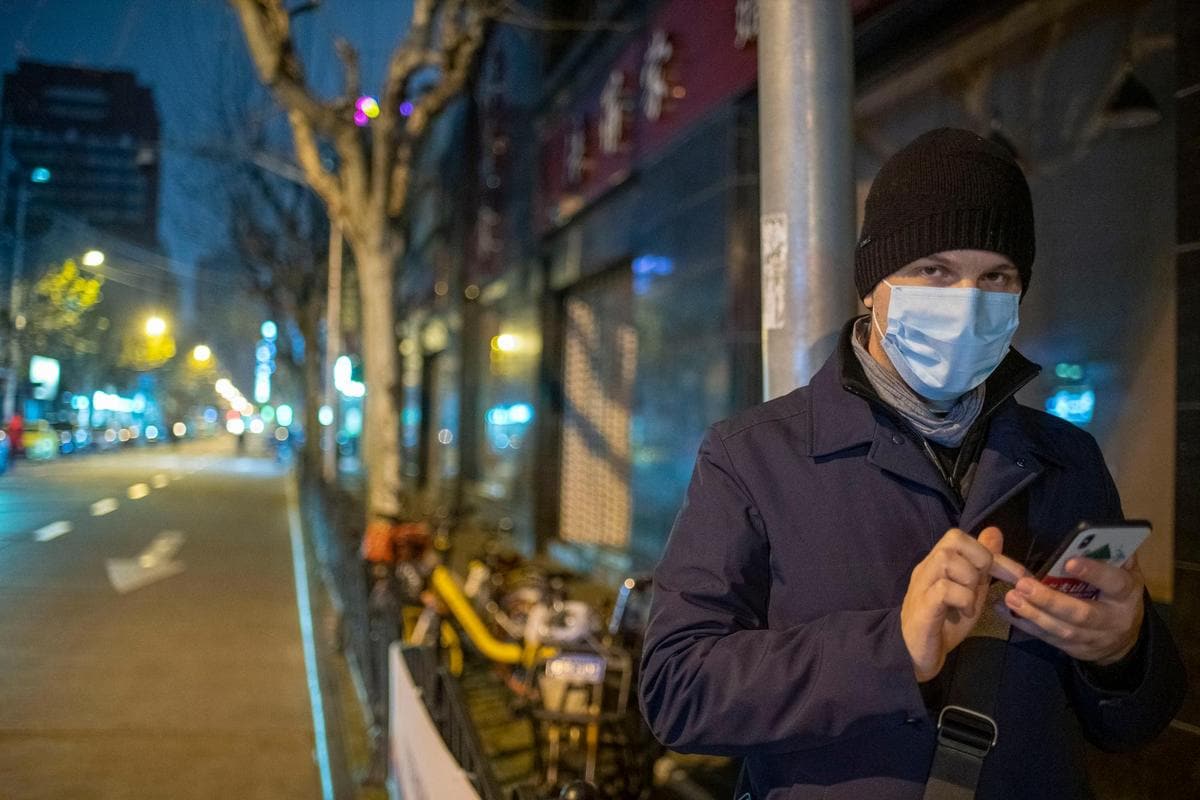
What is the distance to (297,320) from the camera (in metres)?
27.4

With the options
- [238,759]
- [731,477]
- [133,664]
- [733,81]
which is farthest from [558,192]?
[731,477]

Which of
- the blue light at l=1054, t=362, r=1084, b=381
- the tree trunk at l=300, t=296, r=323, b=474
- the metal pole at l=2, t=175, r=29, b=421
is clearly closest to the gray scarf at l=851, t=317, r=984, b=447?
the metal pole at l=2, t=175, r=29, b=421

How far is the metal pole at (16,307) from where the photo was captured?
→ 3092 millimetres

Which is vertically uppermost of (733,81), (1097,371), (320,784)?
(733,81)

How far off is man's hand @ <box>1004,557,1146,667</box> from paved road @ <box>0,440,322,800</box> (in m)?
3.11

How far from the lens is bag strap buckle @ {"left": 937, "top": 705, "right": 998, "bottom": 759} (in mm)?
1410

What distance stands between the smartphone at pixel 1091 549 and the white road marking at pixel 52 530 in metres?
3.40

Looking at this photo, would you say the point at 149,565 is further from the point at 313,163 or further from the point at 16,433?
the point at 16,433

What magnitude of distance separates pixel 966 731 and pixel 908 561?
0.86ft

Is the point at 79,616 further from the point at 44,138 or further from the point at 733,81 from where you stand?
the point at 733,81

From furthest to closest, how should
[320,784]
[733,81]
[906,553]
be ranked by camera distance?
[733,81] → [320,784] → [906,553]

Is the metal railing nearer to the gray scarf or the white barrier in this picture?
the white barrier

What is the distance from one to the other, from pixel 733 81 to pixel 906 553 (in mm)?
6525

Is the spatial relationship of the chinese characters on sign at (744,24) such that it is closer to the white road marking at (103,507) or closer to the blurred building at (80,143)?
the blurred building at (80,143)
